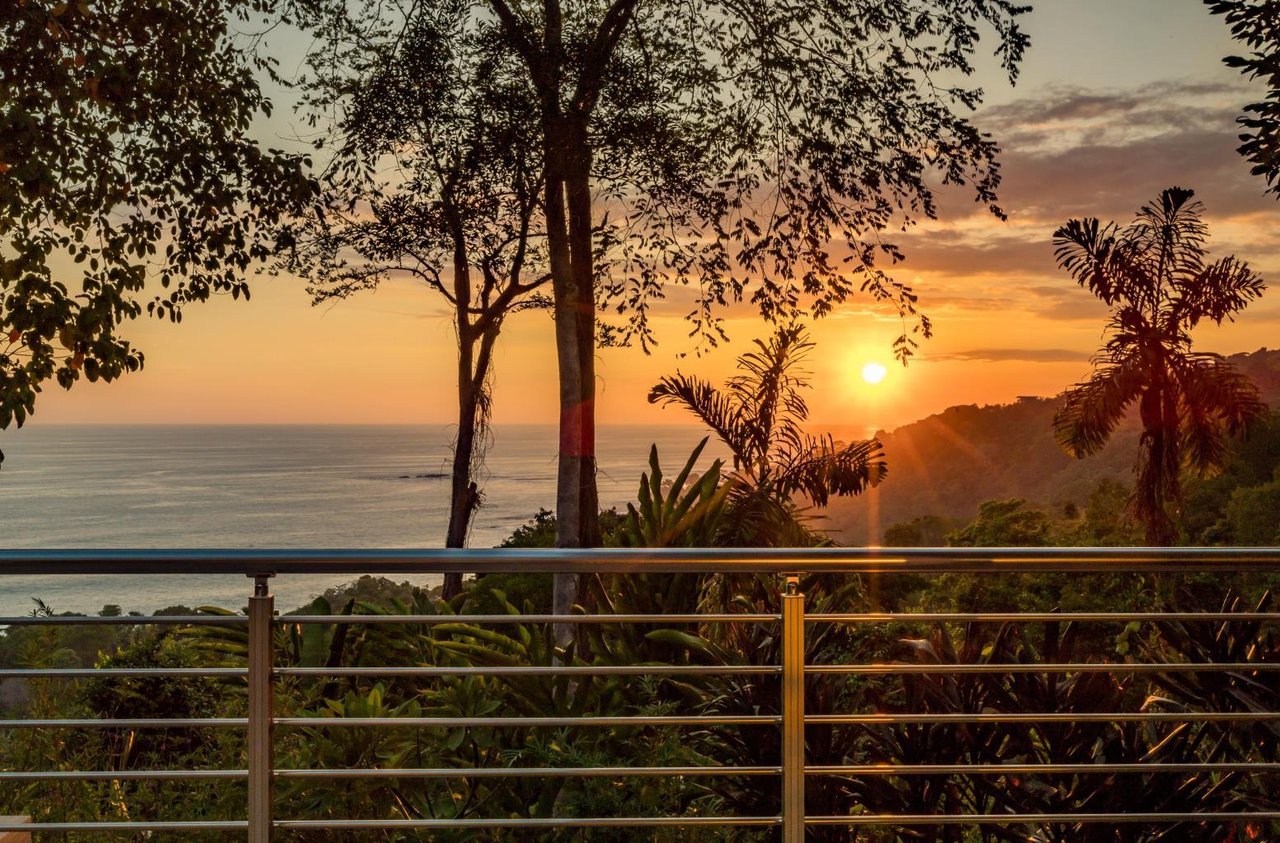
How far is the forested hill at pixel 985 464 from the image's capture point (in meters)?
25.1

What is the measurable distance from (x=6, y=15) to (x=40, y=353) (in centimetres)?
224

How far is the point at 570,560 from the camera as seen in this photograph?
2432 millimetres

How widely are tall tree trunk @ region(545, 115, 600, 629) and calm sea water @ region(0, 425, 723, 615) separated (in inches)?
808

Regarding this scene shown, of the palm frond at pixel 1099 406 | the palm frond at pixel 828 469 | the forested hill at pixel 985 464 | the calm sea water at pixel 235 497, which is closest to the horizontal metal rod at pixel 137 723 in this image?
the palm frond at pixel 828 469

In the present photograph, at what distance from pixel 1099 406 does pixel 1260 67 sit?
9.34m

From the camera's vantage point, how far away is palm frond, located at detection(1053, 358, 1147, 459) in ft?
A: 48.5

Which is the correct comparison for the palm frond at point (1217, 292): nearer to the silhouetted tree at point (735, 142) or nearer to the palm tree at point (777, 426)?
the palm tree at point (777, 426)

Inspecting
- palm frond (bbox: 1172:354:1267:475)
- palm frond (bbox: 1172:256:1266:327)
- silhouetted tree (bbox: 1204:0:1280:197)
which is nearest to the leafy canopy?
silhouetted tree (bbox: 1204:0:1280:197)

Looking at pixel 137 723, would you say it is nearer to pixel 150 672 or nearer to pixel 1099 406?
pixel 150 672

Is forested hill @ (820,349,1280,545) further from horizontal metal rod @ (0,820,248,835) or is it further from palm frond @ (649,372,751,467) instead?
horizontal metal rod @ (0,820,248,835)

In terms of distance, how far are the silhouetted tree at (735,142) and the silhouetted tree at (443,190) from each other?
344 mm

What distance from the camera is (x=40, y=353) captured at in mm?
7633

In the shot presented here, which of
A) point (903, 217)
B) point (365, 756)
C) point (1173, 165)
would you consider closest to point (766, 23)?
point (903, 217)

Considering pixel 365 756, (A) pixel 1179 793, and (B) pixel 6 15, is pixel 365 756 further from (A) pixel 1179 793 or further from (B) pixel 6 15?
(B) pixel 6 15
